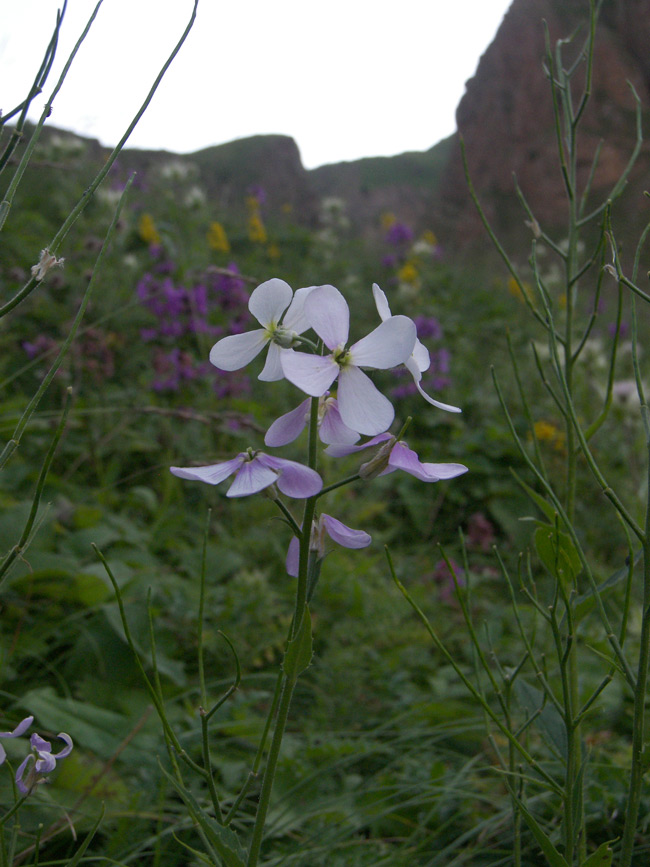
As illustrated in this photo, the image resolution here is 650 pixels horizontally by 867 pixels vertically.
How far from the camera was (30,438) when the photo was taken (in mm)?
2219

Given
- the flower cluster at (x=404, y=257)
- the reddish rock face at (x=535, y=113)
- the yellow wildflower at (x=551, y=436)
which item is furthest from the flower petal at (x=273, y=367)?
the reddish rock face at (x=535, y=113)

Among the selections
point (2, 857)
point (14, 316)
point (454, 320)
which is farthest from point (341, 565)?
point (454, 320)

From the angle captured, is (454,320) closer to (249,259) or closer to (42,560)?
(249,259)

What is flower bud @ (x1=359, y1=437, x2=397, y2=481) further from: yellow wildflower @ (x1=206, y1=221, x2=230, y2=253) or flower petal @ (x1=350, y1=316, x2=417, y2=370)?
yellow wildflower @ (x1=206, y1=221, x2=230, y2=253)

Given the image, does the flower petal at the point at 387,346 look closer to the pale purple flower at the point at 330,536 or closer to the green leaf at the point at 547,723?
the pale purple flower at the point at 330,536

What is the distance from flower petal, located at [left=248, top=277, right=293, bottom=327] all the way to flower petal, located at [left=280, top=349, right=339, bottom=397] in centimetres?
A: 9

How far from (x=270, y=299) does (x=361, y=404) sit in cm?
14

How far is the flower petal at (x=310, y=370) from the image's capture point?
504 millimetres

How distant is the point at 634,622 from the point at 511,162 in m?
12.6

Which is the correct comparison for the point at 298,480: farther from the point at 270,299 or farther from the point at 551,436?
the point at 551,436

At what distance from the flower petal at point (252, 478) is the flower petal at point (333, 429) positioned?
6 centimetres

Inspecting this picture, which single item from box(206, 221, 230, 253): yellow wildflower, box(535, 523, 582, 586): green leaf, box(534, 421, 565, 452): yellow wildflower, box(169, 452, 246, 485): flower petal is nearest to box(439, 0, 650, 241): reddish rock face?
box(206, 221, 230, 253): yellow wildflower

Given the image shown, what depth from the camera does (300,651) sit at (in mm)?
543

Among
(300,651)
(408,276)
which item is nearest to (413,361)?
(300,651)
